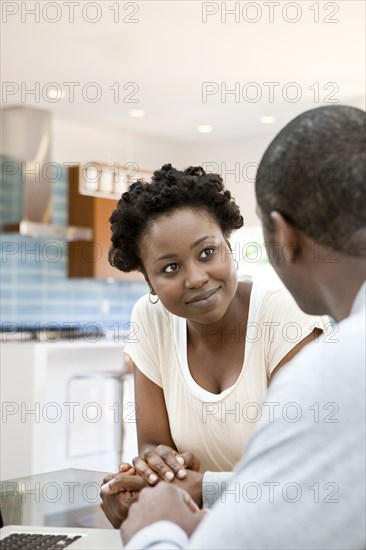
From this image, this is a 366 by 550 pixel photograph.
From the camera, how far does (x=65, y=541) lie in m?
1.19

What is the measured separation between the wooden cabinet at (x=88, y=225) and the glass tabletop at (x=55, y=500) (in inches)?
192

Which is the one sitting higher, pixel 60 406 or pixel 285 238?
pixel 285 238

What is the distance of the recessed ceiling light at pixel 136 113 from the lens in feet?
20.9

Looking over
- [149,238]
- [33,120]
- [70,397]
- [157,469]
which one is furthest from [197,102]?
[157,469]

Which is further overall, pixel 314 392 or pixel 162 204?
pixel 162 204

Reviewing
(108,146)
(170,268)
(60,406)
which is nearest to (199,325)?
(170,268)

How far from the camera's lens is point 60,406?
5.61 m

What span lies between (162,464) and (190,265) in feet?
1.40

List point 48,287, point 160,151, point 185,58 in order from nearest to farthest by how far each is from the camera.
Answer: point 185,58 < point 48,287 < point 160,151

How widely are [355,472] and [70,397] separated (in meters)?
5.13

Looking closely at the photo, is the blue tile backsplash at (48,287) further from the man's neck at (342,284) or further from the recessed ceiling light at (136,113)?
the man's neck at (342,284)

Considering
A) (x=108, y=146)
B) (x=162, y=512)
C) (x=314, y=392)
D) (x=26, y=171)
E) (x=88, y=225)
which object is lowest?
(x=162, y=512)

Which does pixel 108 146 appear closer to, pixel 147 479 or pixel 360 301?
pixel 147 479

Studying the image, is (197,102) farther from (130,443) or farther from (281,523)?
(281,523)
